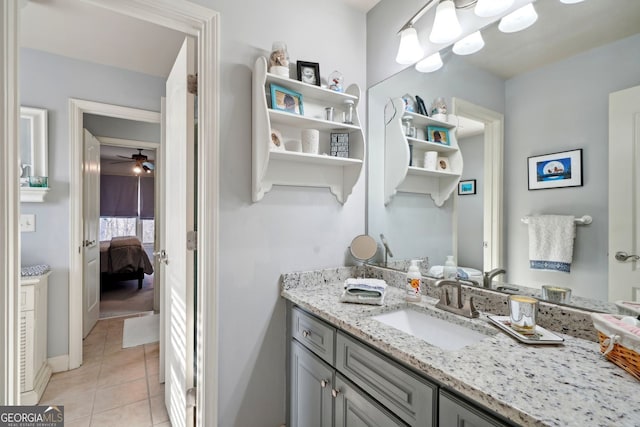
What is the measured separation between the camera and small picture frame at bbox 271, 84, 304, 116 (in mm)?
1426

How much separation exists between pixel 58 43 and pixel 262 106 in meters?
2.03

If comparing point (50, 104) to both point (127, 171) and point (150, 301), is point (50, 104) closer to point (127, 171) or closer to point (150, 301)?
point (150, 301)

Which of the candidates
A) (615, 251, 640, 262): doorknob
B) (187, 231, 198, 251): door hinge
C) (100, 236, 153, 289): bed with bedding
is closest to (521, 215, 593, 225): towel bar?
(615, 251, 640, 262): doorknob

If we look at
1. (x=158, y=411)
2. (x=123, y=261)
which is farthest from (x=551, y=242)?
(x=123, y=261)

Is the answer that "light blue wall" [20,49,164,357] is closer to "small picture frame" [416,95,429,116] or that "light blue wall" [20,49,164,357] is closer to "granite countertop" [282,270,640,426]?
"granite countertop" [282,270,640,426]

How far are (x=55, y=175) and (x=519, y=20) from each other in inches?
123

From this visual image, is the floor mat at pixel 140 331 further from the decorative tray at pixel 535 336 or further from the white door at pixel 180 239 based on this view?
the decorative tray at pixel 535 336

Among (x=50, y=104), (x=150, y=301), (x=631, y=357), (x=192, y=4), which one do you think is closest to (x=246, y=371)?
(x=631, y=357)

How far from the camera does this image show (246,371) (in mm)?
1479

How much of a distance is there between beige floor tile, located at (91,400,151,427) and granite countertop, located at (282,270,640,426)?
159cm

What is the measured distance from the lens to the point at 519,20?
→ 45.2 inches

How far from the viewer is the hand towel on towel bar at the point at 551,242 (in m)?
1.04

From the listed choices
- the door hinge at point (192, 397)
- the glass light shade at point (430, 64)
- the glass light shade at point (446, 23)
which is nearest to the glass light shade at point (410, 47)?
the glass light shade at point (430, 64)

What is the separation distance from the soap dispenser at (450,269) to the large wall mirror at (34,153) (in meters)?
2.77
